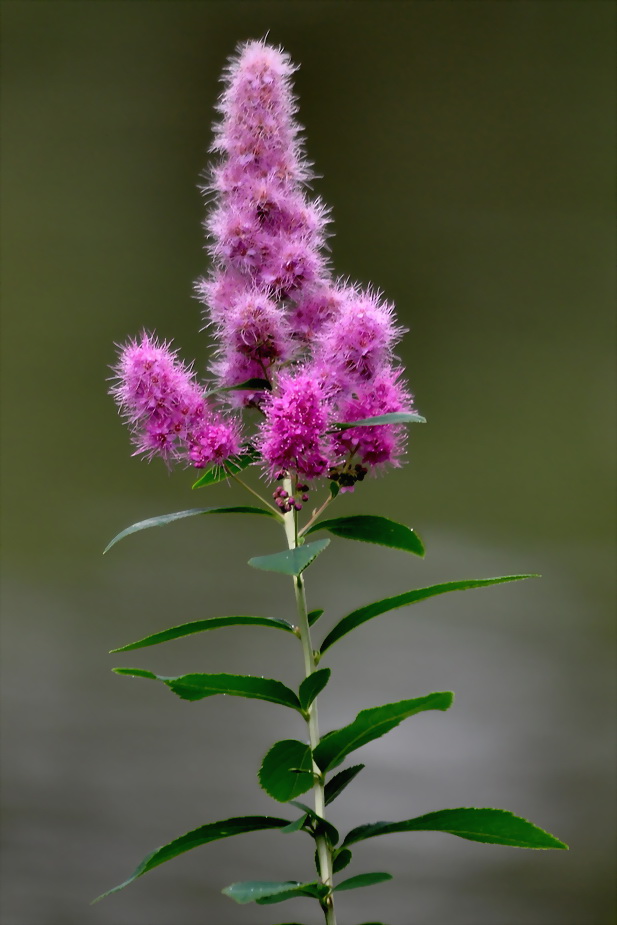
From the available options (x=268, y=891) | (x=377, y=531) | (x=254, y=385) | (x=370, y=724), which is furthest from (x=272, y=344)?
(x=268, y=891)

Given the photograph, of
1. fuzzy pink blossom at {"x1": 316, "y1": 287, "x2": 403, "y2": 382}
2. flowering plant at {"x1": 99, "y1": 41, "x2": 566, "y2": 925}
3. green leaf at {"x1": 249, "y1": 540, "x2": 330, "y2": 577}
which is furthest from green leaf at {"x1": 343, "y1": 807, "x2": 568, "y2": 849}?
fuzzy pink blossom at {"x1": 316, "y1": 287, "x2": 403, "y2": 382}

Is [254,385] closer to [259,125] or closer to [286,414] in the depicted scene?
[286,414]

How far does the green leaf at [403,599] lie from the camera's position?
0.63 meters

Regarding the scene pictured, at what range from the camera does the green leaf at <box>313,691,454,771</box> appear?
58 centimetres

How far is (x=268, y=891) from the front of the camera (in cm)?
59

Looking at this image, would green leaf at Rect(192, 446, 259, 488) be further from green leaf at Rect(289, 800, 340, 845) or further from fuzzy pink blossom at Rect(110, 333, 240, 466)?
green leaf at Rect(289, 800, 340, 845)

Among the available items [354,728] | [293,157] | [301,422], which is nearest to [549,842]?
[354,728]

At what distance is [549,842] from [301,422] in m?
0.35

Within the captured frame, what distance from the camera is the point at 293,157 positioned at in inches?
27.9

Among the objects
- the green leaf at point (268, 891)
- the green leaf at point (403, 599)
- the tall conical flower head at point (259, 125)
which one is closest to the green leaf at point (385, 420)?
the green leaf at point (403, 599)

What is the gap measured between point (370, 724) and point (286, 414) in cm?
23

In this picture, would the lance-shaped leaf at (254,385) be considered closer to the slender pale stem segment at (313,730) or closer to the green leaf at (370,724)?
the slender pale stem segment at (313,730)

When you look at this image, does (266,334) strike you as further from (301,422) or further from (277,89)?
(277,89)

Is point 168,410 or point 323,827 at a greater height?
point 168,410
